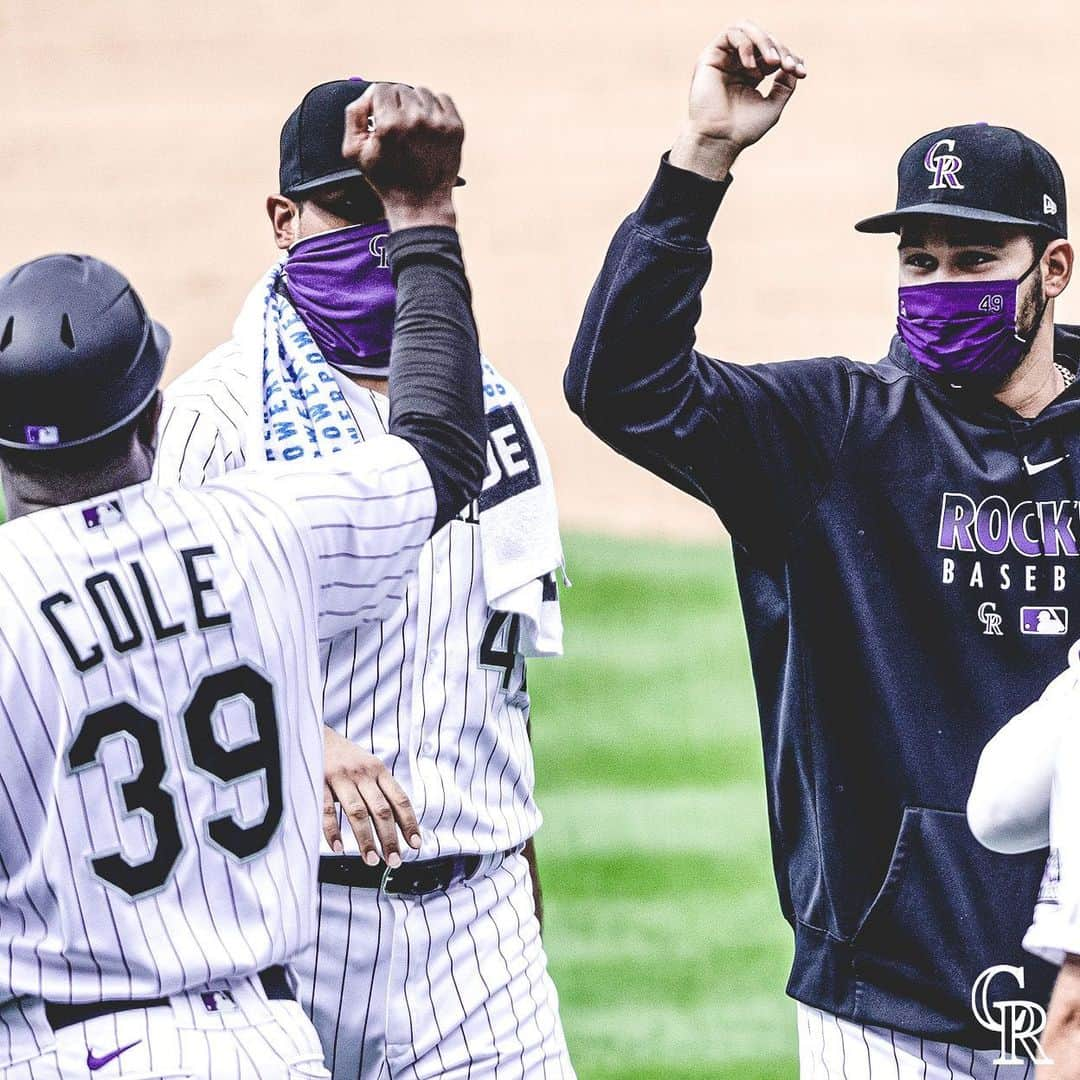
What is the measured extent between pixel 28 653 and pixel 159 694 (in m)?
0.15

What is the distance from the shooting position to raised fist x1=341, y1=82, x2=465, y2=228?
7.75ft

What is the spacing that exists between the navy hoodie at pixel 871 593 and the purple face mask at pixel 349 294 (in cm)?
42

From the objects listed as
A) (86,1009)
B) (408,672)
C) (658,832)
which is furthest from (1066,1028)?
(658,832)

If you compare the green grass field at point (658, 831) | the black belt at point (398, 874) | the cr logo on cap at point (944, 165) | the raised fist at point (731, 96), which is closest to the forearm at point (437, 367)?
the raised fist at point (731, 96)

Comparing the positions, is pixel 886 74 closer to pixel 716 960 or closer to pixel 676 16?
pixel 676 16

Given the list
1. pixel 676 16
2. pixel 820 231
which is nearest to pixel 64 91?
pixel 676 16

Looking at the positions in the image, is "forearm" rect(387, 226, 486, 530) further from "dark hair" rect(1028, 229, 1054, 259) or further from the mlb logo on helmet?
"dark hair" rect(1028, 229, 1054, 259)

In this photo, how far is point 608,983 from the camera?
6.23 m

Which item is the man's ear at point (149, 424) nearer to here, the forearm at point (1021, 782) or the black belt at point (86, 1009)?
the black belt at point (86, 1009)

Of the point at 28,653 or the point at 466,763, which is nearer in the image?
the point at 28,653

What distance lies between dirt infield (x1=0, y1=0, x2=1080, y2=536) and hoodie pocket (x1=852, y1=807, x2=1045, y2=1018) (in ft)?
32.4

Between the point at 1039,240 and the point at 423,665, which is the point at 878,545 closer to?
the point at 1039,240

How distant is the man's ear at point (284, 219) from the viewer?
3326 mm

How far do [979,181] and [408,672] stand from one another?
123 centimetres
